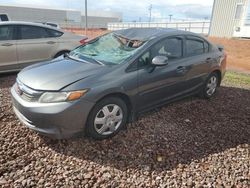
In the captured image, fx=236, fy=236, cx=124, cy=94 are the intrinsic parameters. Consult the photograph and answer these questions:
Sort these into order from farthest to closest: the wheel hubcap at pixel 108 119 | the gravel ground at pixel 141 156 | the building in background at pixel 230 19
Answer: the building in background at pixel 230 19 → the wheel hubcap at pixel 108 119 → the gravel ground at pixel 141 156

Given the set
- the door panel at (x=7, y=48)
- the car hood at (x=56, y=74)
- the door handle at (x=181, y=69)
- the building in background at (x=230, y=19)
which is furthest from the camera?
the building in background at (x=230, y=19)

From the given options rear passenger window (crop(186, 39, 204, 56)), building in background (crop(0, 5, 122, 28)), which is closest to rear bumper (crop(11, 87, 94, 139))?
rear passenger window (crop(186, 39, 204, 56))

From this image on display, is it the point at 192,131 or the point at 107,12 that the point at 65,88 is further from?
the point at 107,12

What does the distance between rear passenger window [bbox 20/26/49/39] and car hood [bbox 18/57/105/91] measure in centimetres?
306

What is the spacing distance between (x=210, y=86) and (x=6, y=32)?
5073 mm

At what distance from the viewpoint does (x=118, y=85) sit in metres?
3.23

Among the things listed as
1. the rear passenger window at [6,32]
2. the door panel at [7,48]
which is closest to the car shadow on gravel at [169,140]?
the door panel at [7,48]

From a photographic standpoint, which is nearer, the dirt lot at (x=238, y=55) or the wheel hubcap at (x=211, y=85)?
the wheel hubcap at (x=211, y=85)

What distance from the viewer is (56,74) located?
10.4ft

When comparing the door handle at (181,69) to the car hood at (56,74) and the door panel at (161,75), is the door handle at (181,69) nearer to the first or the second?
the door panel at (161,75)

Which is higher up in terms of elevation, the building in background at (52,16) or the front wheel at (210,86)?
the front wheel at (210,86)

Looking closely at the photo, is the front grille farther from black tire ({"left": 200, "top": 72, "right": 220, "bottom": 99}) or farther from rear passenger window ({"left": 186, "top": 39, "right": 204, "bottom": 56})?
black tire ({"left": 200, "top": 72, "right": 220, "bottom": 99})

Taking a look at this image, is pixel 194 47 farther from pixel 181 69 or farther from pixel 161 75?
pixel 161 75

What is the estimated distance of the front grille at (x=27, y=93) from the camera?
9.53ft
